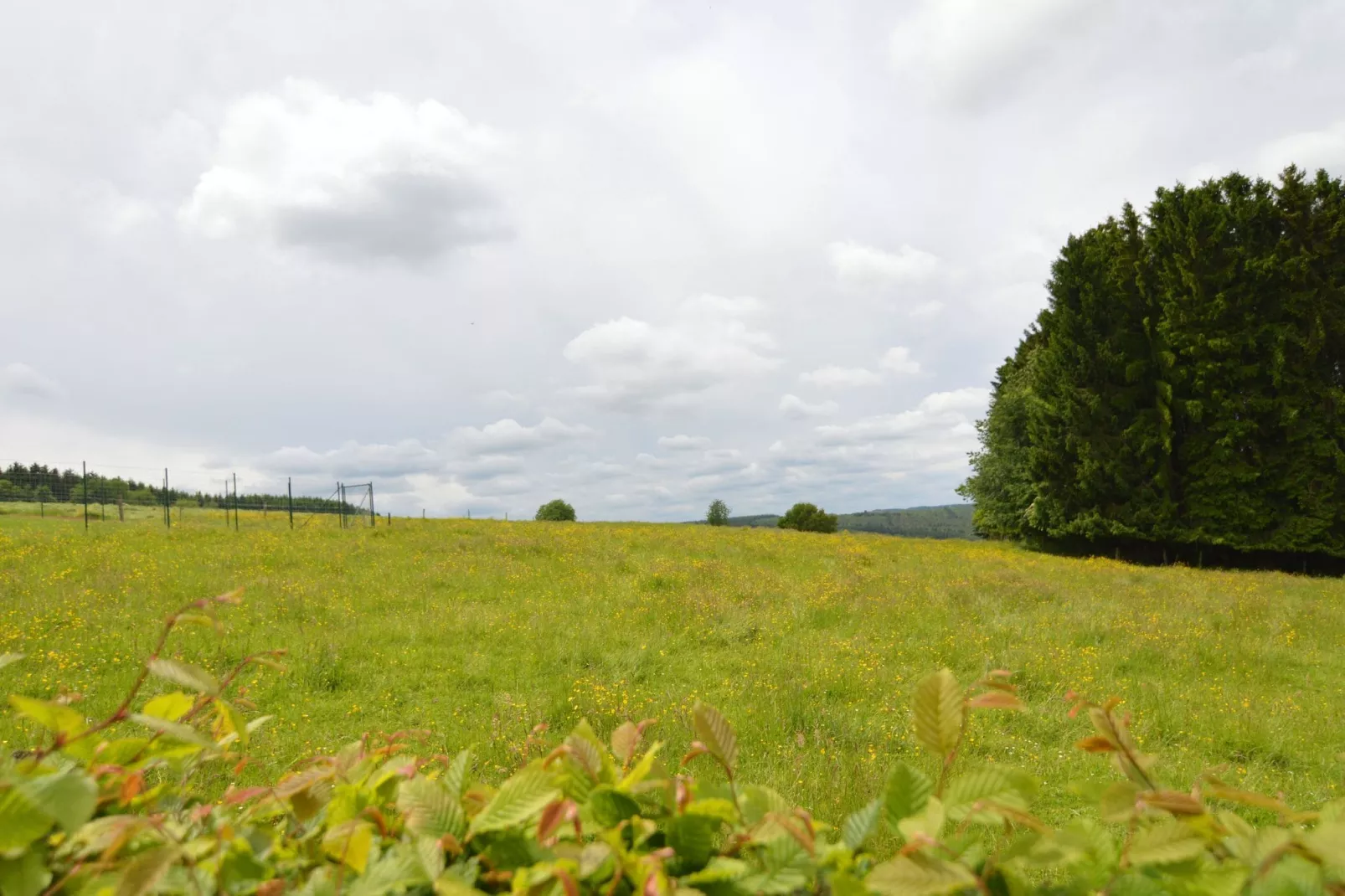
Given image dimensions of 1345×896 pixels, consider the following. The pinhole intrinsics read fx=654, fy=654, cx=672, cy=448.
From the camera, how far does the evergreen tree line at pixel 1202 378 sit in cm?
2066

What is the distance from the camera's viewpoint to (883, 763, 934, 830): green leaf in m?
1.06

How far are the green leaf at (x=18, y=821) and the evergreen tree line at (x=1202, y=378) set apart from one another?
27.3 metres

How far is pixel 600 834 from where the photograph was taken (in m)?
0.99

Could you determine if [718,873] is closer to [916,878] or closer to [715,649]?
[916,878]

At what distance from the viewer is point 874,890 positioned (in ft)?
2.81

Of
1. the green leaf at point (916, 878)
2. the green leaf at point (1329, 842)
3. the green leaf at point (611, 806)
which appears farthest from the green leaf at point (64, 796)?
the green leaf at point (1329, 842)

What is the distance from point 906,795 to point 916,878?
262 mm

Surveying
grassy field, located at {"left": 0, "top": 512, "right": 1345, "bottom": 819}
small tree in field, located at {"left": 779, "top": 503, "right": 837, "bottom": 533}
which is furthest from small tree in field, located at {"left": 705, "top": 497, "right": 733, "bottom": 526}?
grassy field, located at {"left": 0, "top": 512, "right": 1345, "bottom": 819}

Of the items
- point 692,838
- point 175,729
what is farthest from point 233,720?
point 692,838

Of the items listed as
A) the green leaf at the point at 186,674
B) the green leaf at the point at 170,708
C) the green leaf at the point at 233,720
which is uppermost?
the green leaf at the point at 186,674

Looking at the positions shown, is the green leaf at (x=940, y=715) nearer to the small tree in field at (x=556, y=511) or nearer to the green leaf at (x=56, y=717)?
the green leaf at (x=56, y=717)

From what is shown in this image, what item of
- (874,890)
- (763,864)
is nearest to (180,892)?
(763,864)

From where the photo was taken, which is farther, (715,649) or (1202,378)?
(1202,378)

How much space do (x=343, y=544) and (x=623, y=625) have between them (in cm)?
997
